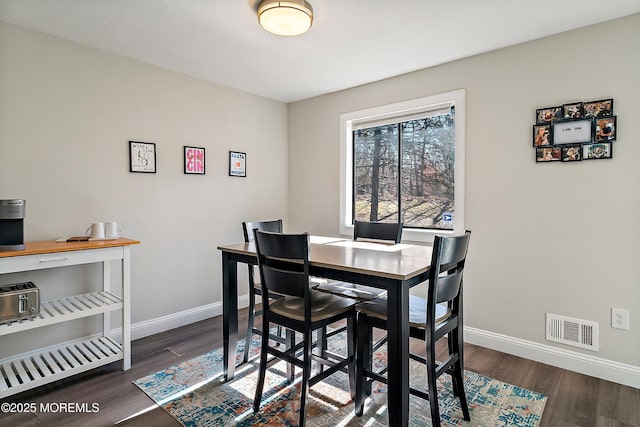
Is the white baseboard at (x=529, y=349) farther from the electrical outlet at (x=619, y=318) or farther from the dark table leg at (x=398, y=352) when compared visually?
the dark table leg at (x=398, y=352)

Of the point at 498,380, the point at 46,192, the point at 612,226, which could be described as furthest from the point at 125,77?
the point at 612,226

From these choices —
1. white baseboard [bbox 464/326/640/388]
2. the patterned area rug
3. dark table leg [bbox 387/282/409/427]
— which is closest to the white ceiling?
dark table leg [bbox 387/282/409/427]

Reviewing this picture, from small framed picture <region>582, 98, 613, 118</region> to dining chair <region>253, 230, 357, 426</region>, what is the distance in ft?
6.73

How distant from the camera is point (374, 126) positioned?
3.64 meters

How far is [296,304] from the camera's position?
79.4 inches

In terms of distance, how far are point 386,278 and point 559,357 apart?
183 cm

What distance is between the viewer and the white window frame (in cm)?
297

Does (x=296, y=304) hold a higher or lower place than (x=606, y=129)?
lower

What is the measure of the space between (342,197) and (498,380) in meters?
2.19

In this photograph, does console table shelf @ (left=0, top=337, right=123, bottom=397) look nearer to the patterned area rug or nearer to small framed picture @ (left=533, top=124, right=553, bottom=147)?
the patterned area rug

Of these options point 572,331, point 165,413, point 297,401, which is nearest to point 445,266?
point 297,401

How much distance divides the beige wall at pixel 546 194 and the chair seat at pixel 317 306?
1.44m

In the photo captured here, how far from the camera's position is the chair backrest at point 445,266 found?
1.64m

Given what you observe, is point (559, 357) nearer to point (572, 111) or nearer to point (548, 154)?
point (548, 154)
